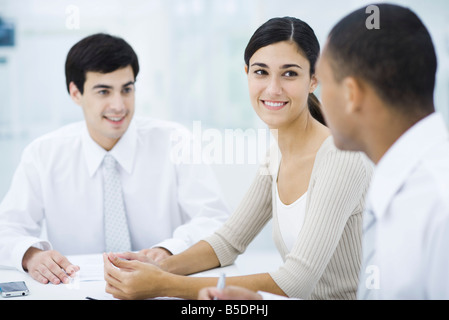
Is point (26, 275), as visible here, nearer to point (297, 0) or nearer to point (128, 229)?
point (128, 229)

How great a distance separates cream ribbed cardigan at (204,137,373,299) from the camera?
3.99ft

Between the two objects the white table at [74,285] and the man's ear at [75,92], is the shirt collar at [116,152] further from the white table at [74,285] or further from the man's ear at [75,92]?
the white table at [74,285]

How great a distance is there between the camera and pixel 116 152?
2.06 meters

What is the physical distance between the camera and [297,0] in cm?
426

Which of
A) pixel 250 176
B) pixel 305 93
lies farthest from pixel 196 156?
pixel 250 176

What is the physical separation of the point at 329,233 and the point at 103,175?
117cm

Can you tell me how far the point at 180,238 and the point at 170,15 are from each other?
208 inches

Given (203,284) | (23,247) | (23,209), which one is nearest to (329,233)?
(203,284)

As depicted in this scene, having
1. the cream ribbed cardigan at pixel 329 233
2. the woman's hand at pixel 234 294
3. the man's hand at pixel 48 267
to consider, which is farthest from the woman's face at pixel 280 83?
the man's hand at pixel 48 267

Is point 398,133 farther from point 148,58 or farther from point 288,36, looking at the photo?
point 148,58

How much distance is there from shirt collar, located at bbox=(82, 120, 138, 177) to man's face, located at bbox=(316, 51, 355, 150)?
125cm

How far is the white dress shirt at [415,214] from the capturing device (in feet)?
2.55

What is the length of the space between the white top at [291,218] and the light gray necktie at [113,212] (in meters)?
0.76
